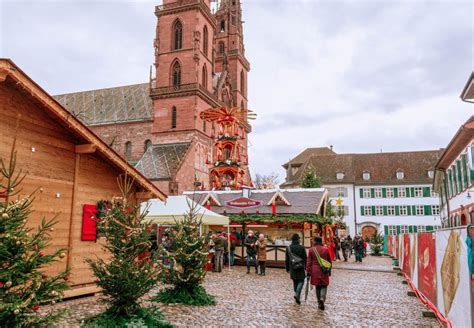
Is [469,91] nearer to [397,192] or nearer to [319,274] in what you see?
[319,274]

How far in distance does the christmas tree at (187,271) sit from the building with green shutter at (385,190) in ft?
129

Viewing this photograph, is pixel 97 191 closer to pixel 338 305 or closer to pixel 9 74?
pixel 9 74

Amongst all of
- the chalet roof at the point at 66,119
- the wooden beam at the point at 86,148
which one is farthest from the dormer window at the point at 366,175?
the wooden beam at the point at 86,148

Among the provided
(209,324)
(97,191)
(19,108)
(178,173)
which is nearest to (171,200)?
(97,191)

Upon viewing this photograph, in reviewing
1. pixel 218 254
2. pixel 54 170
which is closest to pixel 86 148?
pixel 54 170

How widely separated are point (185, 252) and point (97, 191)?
306 cm

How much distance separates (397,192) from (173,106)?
29.7 metres

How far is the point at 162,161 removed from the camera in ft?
134

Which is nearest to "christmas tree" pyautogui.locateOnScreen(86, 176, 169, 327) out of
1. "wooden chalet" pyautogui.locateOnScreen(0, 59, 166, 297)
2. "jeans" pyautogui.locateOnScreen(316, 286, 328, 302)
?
"wooden chalet" pyautogui.locateOnScreen(0, 59, 166, 297)

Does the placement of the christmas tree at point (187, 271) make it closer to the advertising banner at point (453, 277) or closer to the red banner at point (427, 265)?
the red banner at point (427, 265)

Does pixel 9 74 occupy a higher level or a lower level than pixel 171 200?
higher

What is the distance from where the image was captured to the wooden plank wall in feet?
30.0

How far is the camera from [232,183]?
3175 centimetres

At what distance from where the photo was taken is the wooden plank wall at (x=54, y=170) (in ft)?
30.0
